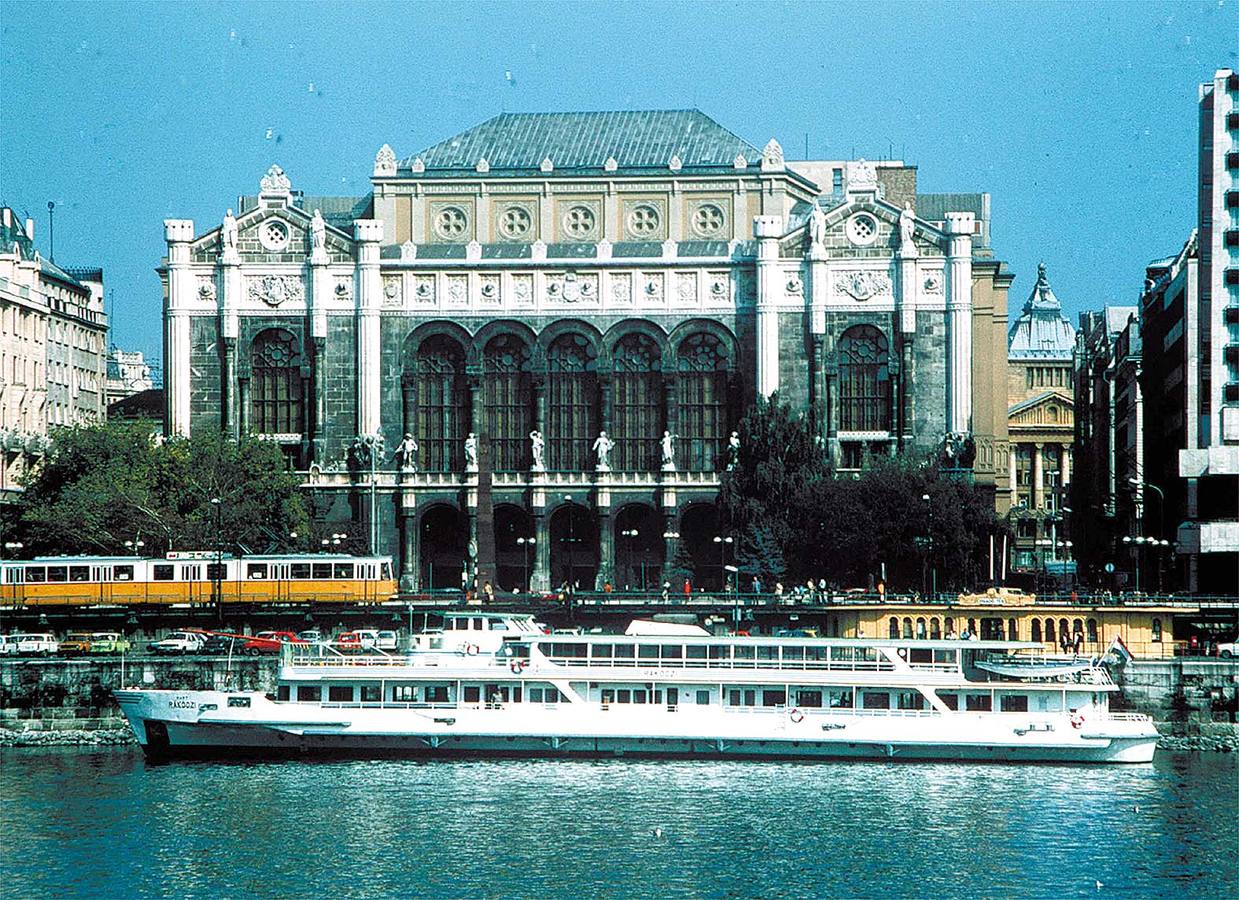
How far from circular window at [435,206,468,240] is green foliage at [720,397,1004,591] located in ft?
103

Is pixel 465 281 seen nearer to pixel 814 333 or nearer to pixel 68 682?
pixel 814 333

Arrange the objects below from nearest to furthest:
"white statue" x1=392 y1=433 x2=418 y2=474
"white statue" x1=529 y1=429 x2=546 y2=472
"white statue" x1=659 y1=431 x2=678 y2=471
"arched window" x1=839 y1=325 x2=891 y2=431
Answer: "white statue" x1=659 y1=431 x2=678 y2=471, "arched window" x1=839 y1=325 x2=891 y2=431, "white statue" x1=529 y1=429 x2=546 y2=472, "white statue" x1=392 y1=433 x2=418 y2=474

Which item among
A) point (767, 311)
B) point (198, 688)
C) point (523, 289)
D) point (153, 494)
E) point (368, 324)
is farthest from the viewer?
point (523, 289)

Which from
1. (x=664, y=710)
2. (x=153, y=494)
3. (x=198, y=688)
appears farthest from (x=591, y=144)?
(x=664, y=710)

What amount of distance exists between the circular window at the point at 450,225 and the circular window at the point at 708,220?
16327 mm

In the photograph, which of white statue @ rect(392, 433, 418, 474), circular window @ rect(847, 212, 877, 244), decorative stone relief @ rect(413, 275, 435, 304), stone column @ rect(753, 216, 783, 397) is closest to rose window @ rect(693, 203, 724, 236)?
stone column @ rect(753, 216, 783, 397)

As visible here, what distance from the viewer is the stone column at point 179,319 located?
161 m

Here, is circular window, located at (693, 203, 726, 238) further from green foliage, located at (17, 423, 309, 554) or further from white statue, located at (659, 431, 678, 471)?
green foliage, located at (17, 423, 309, 554)

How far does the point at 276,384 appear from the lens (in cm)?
16175

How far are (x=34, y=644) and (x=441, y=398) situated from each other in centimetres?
5888

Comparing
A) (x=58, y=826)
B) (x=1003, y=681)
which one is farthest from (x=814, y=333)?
(x=58, y=826)

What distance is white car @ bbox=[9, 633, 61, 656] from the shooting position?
340 ft

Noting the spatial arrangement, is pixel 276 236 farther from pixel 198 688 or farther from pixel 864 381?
pixel 198 688

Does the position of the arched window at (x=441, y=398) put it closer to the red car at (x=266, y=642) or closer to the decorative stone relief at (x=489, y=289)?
the decorative stone relief at (x=489, y=289)
